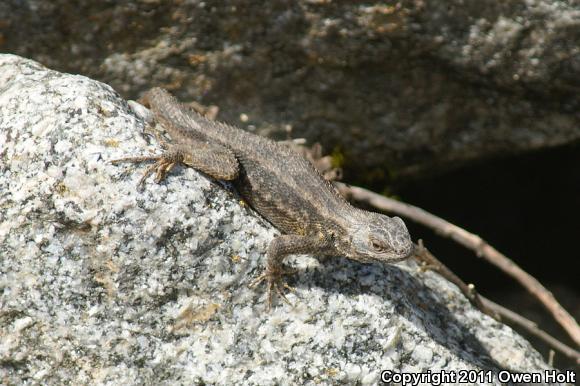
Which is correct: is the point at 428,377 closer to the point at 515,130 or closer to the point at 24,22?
the point at 515,130

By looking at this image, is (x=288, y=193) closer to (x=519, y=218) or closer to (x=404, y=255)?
(x=404, y=255)

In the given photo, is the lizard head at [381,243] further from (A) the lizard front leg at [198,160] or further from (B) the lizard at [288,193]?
(A) the lizard front leg at [198,160]

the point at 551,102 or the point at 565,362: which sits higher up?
the point at 551,102

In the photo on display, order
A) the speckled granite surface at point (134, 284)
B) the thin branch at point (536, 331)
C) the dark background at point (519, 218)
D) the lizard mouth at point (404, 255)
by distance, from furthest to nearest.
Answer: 1. the dark background at point (519, 218)
2. the thin branch at point (536, 331)
3. the lizard mouth at point (404, 255)
4. the speckled granite surface at point (134, 284)

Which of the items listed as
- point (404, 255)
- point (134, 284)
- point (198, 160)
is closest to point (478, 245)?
point (404, 255)

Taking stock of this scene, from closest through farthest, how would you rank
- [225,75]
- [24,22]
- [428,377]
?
[428,377]
[24,22]
[225,75]

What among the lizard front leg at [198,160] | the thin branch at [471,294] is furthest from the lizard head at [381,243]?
Result: the lizard front leg at [198,160]

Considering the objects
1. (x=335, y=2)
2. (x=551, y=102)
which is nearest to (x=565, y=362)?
(x=551, y=102)
